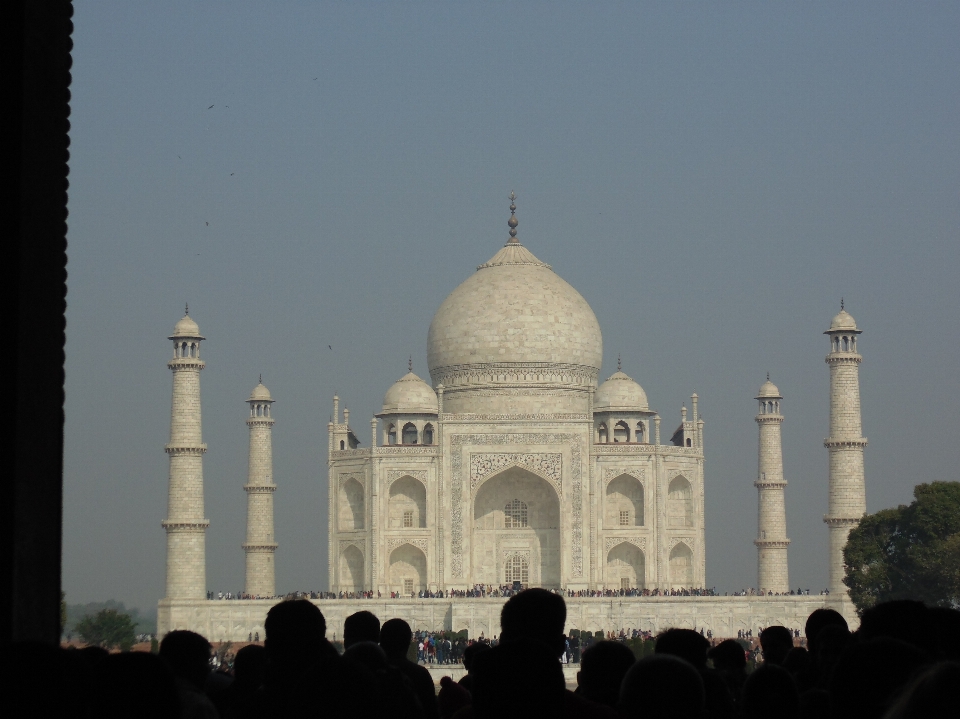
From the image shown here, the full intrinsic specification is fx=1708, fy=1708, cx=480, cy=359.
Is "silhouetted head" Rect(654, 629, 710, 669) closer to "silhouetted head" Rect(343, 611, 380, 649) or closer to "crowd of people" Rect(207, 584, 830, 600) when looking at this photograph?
"silhouetted head" Rect(343, 611, 380, 649)

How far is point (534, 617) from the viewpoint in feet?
19.2

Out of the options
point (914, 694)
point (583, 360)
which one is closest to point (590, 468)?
point (583, 360)

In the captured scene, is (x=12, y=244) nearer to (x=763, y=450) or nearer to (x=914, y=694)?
(x=914, y=694)

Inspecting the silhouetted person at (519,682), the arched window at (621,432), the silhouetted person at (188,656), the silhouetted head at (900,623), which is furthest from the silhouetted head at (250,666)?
the arched window at (621,432)

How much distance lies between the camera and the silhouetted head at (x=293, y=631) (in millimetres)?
6125

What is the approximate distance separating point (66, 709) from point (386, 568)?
35.0 m

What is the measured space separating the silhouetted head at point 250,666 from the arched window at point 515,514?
107 ft

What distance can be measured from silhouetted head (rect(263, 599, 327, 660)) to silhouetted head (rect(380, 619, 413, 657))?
1.59 m

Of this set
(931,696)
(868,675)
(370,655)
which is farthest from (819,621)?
(931,696)

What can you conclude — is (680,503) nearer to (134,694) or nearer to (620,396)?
(620,396)

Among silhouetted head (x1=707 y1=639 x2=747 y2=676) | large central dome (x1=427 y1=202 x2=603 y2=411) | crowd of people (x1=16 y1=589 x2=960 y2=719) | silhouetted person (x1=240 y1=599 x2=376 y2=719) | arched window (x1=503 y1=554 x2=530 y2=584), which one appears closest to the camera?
crowd of people (x1=16 y1=589 x2=960 y2=719)

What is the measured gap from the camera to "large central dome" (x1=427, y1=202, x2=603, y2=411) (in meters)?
41.9

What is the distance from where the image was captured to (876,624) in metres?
6.41

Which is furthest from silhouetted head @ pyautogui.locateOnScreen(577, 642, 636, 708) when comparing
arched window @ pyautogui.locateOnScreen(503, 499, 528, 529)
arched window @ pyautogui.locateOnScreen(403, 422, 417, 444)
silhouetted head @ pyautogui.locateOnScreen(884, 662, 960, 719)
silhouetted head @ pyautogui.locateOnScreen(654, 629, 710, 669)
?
arched window @ pyautogui.locateOnScreen(403, 422, 417, 444)
